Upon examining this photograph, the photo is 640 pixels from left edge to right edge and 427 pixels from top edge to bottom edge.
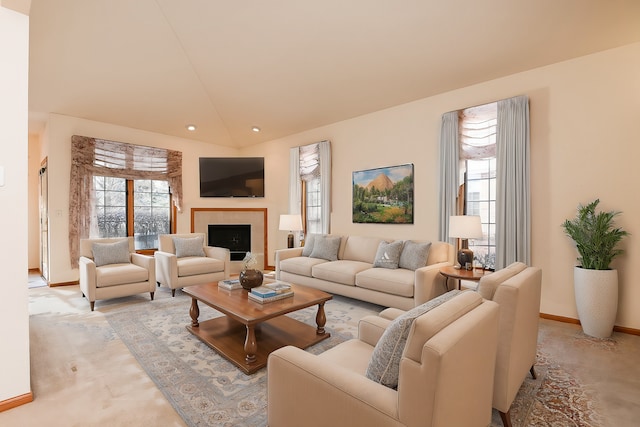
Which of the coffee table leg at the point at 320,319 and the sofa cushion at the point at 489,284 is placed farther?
the coffee table leg at the point at 320,319

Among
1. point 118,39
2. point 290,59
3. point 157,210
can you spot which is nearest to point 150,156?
point 157,210

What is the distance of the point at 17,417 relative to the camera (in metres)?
1.92

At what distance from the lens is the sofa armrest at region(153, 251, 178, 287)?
457cm

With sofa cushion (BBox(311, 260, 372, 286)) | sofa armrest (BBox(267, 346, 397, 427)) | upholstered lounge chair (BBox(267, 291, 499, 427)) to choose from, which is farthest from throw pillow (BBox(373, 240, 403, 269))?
sofa armrest (BBox(267, 346, 397, 427))

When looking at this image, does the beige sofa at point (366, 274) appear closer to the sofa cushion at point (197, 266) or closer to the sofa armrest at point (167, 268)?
the sofa cushion at point (197, 266)

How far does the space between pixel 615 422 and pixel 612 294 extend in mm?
1658

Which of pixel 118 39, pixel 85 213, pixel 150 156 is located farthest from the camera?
pixel 150 156

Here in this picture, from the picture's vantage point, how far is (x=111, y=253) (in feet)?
14.8

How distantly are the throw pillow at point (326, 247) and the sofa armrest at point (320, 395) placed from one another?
3.44 metres

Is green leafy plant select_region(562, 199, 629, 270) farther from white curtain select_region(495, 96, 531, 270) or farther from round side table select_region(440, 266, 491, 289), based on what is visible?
round side table select_region(440, 266, 491, 289)

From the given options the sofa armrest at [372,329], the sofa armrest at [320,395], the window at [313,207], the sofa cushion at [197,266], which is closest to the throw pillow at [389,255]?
the window at [313,207]

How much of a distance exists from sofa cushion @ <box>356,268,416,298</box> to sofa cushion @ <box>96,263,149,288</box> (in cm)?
294

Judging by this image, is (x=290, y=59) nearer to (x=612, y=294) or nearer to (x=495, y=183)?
(x=495, y=183)

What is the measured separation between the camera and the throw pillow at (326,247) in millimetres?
5008
